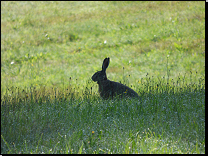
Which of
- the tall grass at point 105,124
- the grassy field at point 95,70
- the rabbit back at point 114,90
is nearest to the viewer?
the tall grass at point 105,124

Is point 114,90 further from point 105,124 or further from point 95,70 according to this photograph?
point 95,70

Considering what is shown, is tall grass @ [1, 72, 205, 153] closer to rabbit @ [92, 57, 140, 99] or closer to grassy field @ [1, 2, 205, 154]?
grassy field @ [1, 2, 205, 154]

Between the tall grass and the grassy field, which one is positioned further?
the grassy field

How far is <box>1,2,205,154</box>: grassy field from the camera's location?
150 inches

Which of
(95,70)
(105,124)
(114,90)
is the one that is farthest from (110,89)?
(95,70)

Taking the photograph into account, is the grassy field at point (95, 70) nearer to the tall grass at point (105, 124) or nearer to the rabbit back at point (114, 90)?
the tall grass at point (105, 124)

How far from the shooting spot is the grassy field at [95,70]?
12.5 feet

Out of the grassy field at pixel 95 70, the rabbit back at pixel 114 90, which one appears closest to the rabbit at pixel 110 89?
the rabbit back at pixel 114 90

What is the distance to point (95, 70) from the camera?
357 inches

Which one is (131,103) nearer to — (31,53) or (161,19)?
(31,53)

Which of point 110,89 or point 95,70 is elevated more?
point 95,70

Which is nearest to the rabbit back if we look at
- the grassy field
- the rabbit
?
the rabbit

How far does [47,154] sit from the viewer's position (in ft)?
11.3

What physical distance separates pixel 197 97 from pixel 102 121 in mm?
2382
